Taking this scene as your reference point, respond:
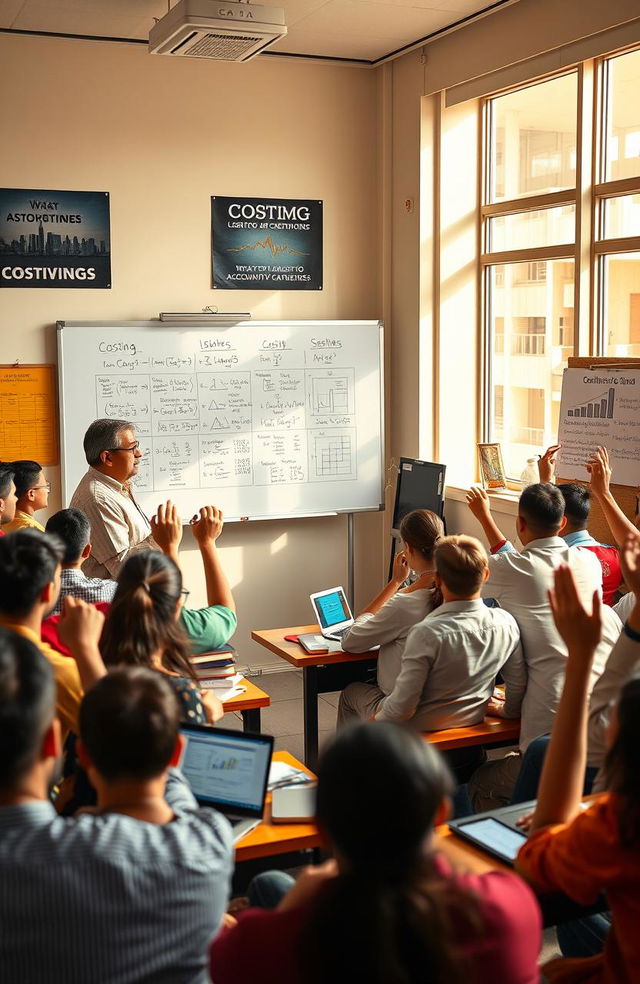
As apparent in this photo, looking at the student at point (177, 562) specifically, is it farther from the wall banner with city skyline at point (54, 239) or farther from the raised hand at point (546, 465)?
the wall banner with city skyline at point (54, 239)

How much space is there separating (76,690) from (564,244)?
3.91m

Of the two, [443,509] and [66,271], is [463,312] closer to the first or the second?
[443,509]

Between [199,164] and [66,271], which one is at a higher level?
[199,164]

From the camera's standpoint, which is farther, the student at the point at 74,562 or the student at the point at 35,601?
the student at the point at 74,562

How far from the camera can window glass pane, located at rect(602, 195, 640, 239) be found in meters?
4.95

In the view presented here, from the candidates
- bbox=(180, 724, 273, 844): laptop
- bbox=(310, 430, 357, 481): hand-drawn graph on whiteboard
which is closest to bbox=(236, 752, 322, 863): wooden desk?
bbox=(180, 724, 273, 844): laptop

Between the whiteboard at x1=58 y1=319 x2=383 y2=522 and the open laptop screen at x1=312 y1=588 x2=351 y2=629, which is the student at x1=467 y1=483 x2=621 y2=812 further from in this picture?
the whiteboard at x1=58 y1=319 x2=383 y2=522

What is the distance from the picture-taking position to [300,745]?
5043 mm

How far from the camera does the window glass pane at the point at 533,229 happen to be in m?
5.42

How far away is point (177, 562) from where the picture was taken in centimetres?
342

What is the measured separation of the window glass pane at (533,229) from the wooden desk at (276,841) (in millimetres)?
3763

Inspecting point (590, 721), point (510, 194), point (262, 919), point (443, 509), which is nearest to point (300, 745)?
point (443, 509)

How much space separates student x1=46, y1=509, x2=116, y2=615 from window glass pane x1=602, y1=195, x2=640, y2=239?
3.06 meters

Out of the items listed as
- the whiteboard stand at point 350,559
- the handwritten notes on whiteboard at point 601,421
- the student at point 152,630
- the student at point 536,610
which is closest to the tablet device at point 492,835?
the student at point 152,630
